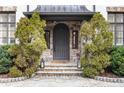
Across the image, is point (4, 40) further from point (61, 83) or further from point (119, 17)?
point (119, 17)

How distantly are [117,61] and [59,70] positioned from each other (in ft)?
9.83

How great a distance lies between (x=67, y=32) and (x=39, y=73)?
436cm

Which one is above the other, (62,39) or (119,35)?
(119,35)

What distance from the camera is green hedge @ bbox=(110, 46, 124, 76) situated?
517 inches

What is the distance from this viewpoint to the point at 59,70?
14453 mm

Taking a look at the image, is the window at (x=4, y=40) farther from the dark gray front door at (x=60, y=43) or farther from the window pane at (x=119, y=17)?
the window pane at (x=119, y=17)

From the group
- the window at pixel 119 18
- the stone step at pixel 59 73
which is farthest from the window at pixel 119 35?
the stone step at pixel 59 73

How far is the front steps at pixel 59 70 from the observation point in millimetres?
13977

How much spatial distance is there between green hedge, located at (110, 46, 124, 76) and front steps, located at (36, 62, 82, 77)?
1683 mm

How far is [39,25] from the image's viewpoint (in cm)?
1362

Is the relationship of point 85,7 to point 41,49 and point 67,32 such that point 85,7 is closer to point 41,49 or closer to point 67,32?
point 67,32

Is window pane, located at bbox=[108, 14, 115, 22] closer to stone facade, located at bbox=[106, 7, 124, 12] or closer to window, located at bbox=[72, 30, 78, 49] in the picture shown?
stone facade, located at bbox=[106, 7, 124, 12]

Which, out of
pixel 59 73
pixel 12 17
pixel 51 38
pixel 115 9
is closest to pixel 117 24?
pixel 115 9

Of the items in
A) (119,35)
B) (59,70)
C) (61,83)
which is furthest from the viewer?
(119,35)
